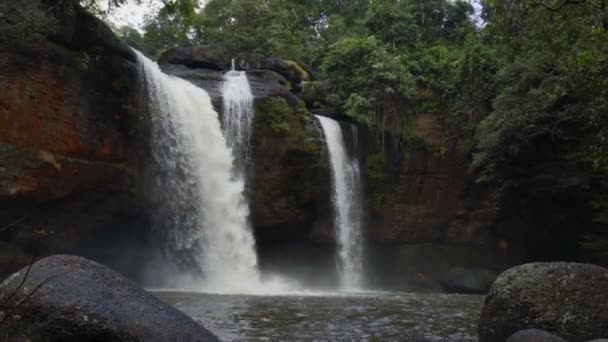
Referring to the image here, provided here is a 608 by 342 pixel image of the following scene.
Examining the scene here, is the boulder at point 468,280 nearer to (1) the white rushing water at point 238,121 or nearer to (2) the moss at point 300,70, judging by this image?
(1) the white rushing water at point 238,121

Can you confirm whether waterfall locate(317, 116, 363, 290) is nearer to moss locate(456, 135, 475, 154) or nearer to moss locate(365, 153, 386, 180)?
moss locate(365, 153, 386, 180)

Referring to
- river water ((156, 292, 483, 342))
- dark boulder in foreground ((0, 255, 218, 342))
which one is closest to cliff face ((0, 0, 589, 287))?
river water ((156, 292, 483, 342))

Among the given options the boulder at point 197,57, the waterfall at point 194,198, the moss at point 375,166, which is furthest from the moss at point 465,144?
the boulder at point 197,57

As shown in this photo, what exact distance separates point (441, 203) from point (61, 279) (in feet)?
58.5

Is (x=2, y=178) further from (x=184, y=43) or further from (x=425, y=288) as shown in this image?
(x=184, y=43)

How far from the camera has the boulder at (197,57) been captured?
22.2 meters

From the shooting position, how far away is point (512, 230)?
71.7 feet

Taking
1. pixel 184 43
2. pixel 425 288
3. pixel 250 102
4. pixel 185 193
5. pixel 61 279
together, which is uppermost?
pixel 184 43

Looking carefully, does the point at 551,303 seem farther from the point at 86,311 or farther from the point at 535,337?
the point at 86,311

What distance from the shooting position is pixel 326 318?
33.1 feet

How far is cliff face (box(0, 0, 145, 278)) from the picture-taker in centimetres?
1338

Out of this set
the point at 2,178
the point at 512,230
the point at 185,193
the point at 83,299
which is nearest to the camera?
the point at 83,299

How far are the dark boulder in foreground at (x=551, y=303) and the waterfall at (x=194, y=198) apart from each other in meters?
9.84

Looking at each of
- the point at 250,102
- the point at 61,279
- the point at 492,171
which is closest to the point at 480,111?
the point at 492,171
